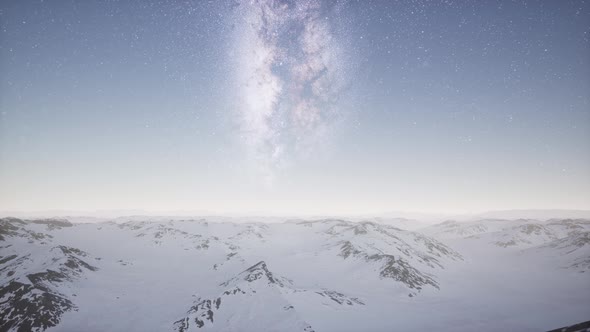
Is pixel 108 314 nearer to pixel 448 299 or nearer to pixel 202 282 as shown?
pixel 202 282

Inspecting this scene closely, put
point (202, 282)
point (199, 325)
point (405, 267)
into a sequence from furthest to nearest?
point (405, 267), point (202, 282), point (199, 325)

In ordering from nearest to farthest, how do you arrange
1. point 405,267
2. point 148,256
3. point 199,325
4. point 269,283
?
point 199,325, point 269,283, point 405,267, point 148,256

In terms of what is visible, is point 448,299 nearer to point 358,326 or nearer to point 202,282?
point 358,326

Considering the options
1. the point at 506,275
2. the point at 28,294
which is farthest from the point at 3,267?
the point at 506,275

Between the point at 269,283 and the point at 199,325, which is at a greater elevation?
the point at 269,283

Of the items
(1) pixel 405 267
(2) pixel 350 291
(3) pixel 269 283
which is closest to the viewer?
(3) pixel 269 283

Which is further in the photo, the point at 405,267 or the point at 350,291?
the point at 405,267

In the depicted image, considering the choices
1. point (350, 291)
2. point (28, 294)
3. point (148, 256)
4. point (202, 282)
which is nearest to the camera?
point (28, 294)

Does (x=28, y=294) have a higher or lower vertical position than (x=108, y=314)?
higher

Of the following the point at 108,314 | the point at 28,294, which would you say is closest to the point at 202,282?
the point at 108,314
